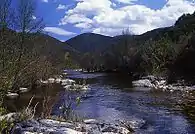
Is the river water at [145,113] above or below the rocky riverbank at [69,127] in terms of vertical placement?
below

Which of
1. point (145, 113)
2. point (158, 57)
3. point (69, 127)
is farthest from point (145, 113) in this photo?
point (158, 57)

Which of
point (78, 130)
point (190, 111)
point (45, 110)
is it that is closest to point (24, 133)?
point (78, 130)

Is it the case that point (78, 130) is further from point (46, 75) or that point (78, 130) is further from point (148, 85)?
point (46, 75)

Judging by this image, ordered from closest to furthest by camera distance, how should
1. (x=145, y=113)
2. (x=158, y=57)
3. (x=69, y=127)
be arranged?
(x=69, y=127) → (x=145, y=113) → (x=158, y=57)

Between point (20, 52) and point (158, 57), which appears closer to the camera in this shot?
point (20, 52)

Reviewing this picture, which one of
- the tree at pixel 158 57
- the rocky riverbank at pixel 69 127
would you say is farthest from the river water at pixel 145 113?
the tree at pixel 158 57

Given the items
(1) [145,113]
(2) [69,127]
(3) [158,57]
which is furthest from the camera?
(3) [158,57]

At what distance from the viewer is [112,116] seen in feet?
74.3

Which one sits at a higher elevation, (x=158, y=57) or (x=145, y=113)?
(x=158, y=57)

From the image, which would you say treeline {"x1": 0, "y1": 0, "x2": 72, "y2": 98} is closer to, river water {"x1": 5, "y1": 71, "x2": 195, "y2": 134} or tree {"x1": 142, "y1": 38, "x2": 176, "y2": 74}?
river water {"x1": 5, "y1": 71, "x2": 195, "y2": 134}

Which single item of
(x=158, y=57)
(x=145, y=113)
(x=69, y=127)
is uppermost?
(x=158, y=57)

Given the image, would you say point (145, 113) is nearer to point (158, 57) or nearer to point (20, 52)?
point (20, 52)

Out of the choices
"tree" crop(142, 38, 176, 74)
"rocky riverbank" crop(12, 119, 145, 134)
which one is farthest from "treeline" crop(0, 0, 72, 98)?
"tree" crop(142, 38, 176, 74)

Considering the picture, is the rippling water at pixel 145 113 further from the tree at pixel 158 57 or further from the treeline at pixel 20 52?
the tree at pixel 158 57
